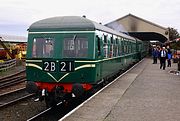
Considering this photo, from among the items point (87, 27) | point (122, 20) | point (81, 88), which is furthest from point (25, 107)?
point (122, 20)

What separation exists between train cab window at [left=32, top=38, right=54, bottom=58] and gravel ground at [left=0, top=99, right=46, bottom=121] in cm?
202

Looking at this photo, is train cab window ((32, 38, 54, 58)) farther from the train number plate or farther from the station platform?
the station platform

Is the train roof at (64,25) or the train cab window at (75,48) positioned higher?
the train roof at (64,25)

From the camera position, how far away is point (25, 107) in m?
12.3

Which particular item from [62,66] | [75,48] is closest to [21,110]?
[62,66]

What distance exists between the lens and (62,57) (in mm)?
10250

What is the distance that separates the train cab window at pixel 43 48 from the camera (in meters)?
10.5

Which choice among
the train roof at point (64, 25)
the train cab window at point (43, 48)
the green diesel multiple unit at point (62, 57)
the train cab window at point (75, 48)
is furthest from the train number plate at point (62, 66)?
the train roof at point (64, 25)

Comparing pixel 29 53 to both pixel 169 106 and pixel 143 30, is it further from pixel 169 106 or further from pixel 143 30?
pixel 143 30

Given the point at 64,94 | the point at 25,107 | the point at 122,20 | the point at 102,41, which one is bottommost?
the point at 25,107

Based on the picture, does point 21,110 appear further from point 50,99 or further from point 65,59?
point 65,59

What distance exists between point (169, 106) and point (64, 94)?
10.1 feet

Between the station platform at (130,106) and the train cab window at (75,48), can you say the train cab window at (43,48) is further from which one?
the station platform at (130,106)

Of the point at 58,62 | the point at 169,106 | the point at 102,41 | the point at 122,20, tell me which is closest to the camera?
the point at 169,106
